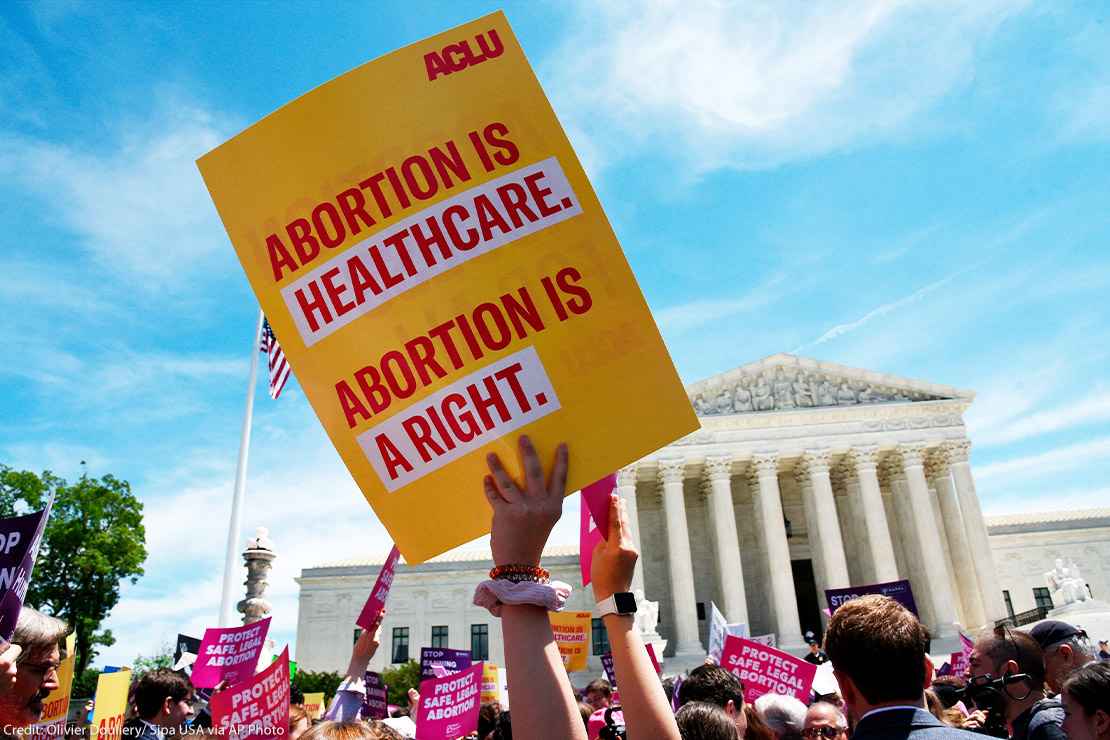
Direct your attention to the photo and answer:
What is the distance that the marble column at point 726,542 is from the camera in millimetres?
42250

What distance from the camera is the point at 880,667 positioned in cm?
263

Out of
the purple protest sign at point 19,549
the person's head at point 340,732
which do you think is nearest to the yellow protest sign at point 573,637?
the purple protest sign at point 19,549

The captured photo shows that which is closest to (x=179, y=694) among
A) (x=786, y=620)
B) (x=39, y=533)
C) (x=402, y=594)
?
(x=39, y=533)

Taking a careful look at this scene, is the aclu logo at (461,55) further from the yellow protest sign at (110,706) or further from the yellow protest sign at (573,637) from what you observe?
the yellow protest sign at (573,637)

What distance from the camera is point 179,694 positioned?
683cm

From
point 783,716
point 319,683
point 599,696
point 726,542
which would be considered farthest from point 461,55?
point 319,683

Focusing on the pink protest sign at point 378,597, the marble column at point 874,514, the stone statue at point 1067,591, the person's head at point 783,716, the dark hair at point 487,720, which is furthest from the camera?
the marble column at point 874,514

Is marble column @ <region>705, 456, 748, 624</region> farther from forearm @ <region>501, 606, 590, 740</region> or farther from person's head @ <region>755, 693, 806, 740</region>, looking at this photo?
forearm @ <region>501, 606, 590, 740</region>

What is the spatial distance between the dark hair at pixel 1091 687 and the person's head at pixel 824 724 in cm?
116

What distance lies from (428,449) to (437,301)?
1.50ft

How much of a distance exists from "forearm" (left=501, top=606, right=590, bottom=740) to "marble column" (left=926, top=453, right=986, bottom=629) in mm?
48316

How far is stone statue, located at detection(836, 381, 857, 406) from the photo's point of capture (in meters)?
46.4

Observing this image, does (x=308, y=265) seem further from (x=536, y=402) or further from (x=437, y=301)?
(x=536, y=402)

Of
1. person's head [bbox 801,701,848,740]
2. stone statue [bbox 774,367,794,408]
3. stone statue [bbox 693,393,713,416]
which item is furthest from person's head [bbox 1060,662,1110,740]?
stone statue [bbox 774,367,794,408]
